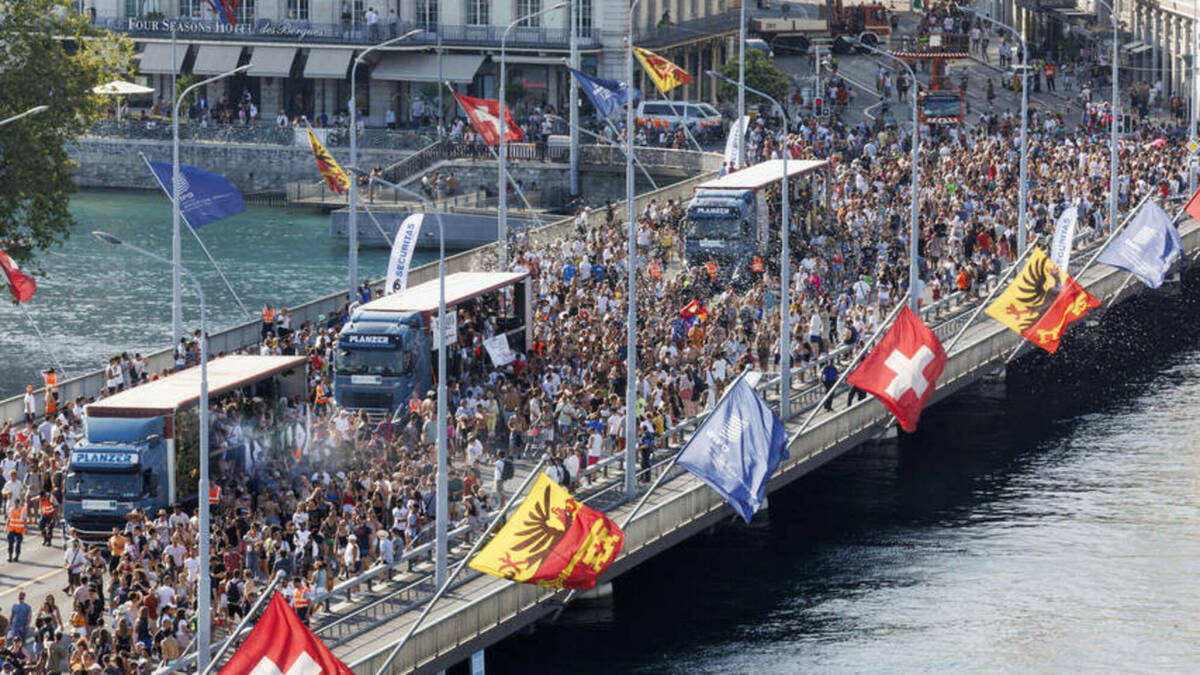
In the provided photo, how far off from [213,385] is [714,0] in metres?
79.3

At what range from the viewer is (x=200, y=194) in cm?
6894

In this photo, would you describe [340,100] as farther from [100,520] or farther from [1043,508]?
[100,520]

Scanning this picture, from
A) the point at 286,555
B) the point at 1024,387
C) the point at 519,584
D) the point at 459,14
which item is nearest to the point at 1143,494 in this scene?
the point at 1024,387

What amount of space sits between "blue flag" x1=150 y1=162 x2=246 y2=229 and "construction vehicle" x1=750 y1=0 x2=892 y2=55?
70.0 meters

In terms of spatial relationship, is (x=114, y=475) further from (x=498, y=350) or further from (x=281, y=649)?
(x=498, y=350)

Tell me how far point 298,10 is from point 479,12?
32.3 feet

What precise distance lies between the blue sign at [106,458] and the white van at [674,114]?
5919 centimetres

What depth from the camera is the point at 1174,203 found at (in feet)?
311

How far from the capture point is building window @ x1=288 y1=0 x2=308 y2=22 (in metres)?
125

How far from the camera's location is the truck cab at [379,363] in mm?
62562

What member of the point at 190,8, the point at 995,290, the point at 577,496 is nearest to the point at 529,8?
the point at 190,8

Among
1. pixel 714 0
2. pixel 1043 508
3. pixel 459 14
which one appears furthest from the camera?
pixel 714 0

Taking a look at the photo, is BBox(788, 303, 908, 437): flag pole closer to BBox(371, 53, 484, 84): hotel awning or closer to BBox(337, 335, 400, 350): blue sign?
BBox(337, 335, 400, 350): blue sign

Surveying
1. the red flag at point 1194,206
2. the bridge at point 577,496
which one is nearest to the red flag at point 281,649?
the bridge at point 577,496
